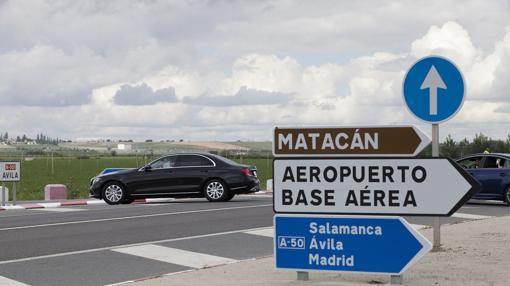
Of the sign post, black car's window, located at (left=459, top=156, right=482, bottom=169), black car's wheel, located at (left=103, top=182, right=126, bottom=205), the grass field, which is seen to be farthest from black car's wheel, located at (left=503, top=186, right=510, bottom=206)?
the grass field

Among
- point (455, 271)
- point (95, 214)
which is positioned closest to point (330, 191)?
point (455, 271)

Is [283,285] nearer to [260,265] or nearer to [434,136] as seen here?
[260,265]

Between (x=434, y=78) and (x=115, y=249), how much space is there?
214 inches

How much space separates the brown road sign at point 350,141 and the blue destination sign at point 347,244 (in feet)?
2.03

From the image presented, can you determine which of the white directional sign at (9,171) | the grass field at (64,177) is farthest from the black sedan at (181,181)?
the grass field at (64,177)

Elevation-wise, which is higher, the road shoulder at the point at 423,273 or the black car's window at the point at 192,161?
the black car's window at the point at 192,161

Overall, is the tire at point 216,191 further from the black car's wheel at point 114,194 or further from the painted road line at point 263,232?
the painted road line at point 263,232

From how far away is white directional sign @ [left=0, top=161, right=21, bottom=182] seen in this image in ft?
73.5

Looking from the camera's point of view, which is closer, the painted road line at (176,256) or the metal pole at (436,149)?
the metal pole at (436,149)

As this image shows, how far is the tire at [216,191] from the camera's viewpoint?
23.5 metres

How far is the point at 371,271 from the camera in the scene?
7.78 m

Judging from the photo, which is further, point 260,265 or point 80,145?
point 80,145

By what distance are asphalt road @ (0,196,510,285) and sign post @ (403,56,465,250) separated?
127 inches

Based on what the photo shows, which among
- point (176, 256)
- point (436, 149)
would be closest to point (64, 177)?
point (176, 256)
